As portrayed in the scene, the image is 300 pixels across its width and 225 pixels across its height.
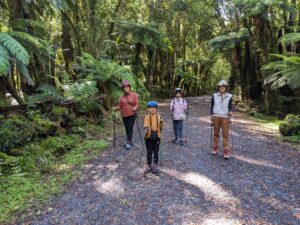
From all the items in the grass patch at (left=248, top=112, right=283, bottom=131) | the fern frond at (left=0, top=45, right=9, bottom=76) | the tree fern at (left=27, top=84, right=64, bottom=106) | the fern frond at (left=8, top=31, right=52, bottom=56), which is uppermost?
the fern frond at (left=8, top=31, right=52, bottom=56)

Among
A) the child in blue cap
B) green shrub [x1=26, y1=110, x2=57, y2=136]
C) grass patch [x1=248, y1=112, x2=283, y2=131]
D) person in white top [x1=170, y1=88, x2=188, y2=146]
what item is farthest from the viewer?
grass patch [x1=248, y1=112, x2=283, y2=131]

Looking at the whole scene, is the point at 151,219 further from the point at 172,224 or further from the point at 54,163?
the point at 54,163

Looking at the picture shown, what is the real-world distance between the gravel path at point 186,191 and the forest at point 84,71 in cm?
64

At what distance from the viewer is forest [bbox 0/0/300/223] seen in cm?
570

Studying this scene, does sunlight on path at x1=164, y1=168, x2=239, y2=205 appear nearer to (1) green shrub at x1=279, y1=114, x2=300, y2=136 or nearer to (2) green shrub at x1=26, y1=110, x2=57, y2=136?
(2) green shrub at x1=26, y1=110, x2=57, y2=136

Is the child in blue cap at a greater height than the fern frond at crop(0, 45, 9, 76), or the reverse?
the fern frond at crop(0, 45, 9, 76)

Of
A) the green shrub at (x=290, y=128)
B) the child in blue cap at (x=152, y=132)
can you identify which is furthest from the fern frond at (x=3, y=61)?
the green shrub at (x=290, y=128)

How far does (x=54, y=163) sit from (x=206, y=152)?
11.3 feet

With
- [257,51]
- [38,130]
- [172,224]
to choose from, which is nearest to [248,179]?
[172,224]

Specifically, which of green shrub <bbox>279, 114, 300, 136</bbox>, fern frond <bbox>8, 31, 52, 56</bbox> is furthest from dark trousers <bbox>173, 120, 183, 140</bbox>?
green shrub <bbox>279, 114, 300, 136</bbox>

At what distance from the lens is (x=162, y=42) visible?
56.2 feet

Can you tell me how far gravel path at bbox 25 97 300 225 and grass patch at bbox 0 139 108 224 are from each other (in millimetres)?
253

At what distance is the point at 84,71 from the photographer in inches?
435

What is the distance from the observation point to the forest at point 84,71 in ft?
18.7
